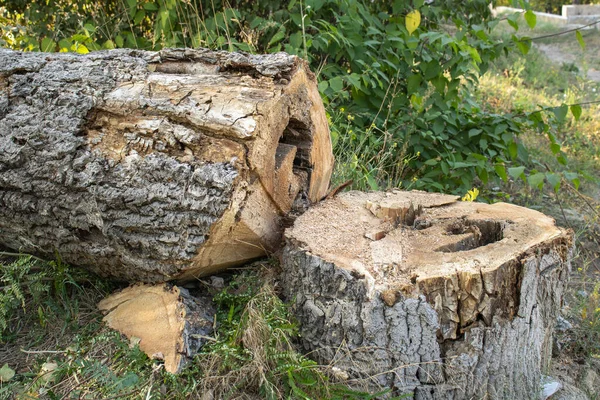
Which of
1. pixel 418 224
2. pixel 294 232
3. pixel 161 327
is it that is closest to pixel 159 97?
pixel 294 232

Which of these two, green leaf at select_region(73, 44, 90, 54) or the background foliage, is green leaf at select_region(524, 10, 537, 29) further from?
green leaf at select_region(73, 44, 90, 54)

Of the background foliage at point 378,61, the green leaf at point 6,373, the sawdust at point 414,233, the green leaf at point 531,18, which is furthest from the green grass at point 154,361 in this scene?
the green leaf at point 531,18

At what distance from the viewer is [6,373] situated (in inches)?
85.3

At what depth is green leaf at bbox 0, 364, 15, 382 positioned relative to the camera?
2.15 metres

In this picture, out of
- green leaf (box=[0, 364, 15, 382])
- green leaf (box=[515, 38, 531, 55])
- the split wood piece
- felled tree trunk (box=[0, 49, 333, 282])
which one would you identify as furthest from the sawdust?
green leaf (box=[515, 38, 531, 55])

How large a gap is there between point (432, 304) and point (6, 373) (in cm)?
Answer: 160

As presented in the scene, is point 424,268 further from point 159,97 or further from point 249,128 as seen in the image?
point 159,97

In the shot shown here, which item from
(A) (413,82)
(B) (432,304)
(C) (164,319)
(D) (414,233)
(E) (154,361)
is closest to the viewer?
(B) (432,304)

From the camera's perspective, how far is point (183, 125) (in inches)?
87.0

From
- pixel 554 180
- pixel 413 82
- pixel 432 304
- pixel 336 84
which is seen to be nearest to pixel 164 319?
pixel 432 304

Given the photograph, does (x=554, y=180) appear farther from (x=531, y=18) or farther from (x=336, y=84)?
(x=336, y=84)

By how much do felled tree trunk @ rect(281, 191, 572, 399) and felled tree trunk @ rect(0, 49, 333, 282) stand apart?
0.98 ft

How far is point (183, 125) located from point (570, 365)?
2.02 metres

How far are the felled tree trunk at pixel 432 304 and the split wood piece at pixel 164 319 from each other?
37cm
